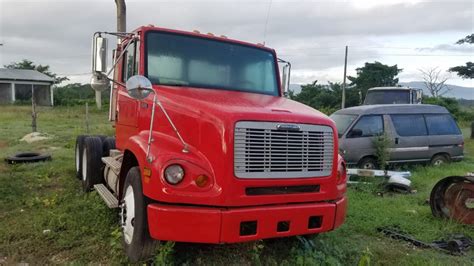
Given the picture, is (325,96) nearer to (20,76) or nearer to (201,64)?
(20,76)

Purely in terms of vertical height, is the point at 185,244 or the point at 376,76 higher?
the point at 376,76

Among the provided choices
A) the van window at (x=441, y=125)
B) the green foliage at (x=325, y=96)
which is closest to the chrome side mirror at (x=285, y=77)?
the van window at (x=441, y=125)

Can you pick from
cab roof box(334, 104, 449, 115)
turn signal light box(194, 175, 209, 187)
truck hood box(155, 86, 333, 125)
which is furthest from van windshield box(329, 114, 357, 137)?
turn signal light box(194, 175, 209, 187)

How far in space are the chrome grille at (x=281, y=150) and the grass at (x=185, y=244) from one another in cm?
89

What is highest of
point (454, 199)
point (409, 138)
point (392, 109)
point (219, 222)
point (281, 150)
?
point (392, 109)

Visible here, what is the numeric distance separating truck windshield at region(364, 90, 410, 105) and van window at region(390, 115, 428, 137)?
5820mm

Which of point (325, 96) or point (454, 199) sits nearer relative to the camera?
point (454, 199)

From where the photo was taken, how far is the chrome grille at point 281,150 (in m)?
3.75

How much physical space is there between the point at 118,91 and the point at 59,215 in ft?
5.92

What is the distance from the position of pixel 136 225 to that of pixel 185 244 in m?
0.73

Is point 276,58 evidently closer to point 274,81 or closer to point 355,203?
point 274,81

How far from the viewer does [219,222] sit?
3.60m

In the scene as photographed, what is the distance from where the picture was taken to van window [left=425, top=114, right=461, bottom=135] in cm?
1102

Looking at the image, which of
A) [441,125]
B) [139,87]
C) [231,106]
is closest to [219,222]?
[231,106]
